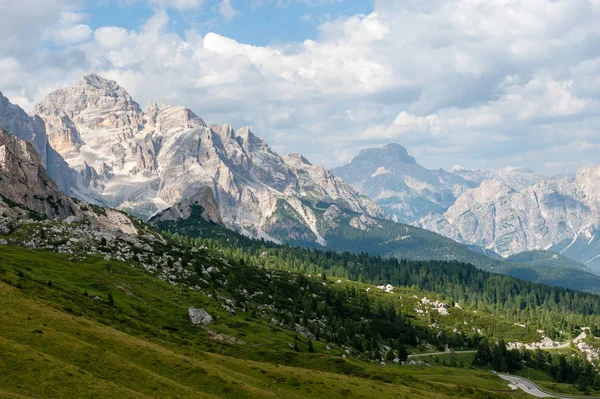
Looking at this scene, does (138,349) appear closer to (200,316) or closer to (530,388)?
(200,316)

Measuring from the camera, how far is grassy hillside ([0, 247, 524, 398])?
2736 inches

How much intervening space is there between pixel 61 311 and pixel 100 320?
9.95m

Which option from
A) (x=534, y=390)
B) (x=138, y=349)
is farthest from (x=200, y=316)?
(x=534, y=390)

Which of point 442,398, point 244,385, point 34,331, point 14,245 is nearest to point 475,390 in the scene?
point 442,398

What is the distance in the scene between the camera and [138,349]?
90.3 m

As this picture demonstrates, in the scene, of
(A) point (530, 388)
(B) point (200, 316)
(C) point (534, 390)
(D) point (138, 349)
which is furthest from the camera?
(A) point (530, 388)

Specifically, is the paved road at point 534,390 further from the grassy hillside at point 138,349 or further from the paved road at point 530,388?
the grassy hillside at point 138,349

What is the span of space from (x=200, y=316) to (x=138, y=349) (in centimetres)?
6706

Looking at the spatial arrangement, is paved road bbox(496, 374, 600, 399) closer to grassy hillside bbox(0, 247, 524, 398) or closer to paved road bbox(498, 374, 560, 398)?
paved road bbox(498, 374, 560, 398)

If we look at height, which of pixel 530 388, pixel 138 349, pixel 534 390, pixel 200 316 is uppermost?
pixel 138 349

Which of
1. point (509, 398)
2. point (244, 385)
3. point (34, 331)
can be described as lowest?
point (509, 398)

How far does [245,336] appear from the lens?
153750 millimetres

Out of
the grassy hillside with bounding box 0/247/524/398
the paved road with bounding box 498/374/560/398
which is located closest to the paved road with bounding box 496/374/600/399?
the paved road with bounding box 498/374/560/398

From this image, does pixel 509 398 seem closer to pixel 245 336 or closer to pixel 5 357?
pixel 245 336
